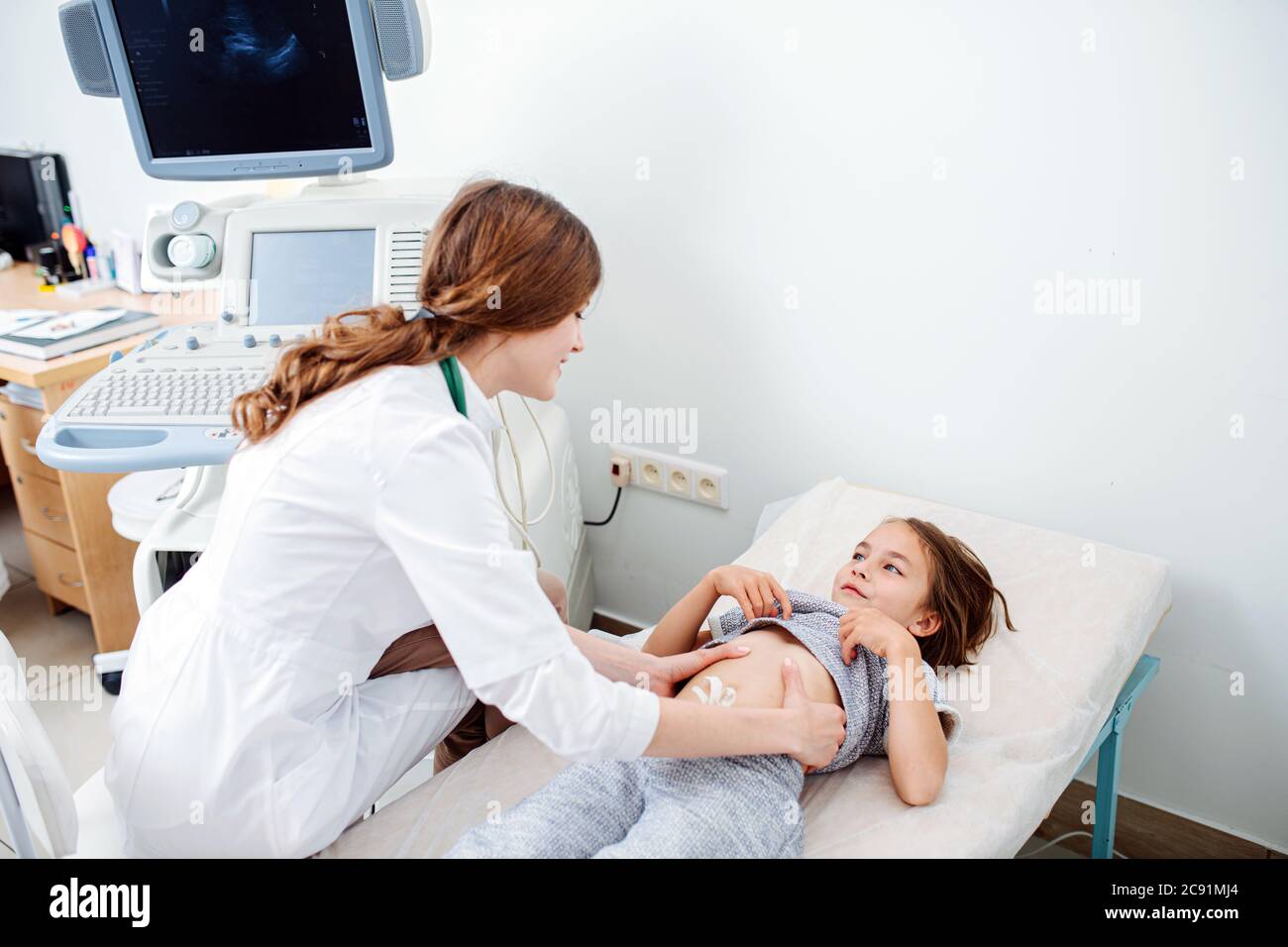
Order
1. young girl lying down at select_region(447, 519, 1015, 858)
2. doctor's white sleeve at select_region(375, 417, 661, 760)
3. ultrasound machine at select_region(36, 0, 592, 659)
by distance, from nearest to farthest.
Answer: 1. doctor's white sleeve at select_region(375, 417, 661, 760)
2. young girl lying down at select_region(447, 519, 1015, 858)
3. ultrasound machine at select_region(36, 0, 592, 659)

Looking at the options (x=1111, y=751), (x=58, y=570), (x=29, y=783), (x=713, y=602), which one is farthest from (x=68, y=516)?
(x=1111, y=751)

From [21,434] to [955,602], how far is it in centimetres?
217

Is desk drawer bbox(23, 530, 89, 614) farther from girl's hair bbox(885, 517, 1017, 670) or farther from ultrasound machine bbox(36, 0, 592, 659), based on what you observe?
girl's hair bbox(885, 517, 1017, 670)

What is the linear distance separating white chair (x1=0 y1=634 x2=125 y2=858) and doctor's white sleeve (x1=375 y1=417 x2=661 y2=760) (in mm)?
453

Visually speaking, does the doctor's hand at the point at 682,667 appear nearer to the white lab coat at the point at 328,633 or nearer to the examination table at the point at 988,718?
the examination table at the point at 988,718

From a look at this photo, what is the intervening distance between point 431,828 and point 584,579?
1.15 m

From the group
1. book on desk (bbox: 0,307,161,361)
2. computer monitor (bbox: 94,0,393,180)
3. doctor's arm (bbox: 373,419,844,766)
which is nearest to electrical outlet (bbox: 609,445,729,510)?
computer monitor (bbox: 94,0,393,180)

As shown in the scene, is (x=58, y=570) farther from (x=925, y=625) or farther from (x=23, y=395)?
(x=925, y=625)

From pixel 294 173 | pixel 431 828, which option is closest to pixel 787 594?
pixel 431 828

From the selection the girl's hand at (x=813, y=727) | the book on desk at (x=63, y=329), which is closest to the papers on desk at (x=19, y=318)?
the book on desk at (x=63, y=329)

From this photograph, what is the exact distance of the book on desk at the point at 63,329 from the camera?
2.26m

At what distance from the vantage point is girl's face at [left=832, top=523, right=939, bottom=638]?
1.52 metres

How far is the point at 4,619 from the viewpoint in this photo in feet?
8.45

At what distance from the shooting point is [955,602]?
1.48 metres
